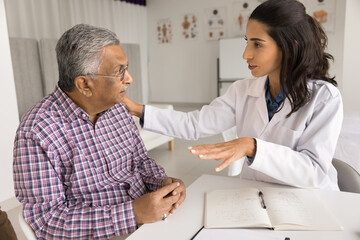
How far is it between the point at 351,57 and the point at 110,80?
4150mm

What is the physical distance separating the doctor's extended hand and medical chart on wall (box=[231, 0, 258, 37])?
5376 millimetres

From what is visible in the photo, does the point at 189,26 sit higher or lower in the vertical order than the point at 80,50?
higher

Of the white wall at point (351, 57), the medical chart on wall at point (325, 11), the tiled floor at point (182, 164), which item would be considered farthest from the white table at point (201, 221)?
the medical chart on wall at point (325, 11)

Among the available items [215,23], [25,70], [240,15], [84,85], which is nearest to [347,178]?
[84,85]

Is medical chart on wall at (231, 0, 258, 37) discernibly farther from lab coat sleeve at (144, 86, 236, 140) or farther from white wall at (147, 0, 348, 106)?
lab coat sleeve at (144, 86, 236, 140)

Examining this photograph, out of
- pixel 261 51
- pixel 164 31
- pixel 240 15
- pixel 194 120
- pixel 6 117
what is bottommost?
pixel 6 117

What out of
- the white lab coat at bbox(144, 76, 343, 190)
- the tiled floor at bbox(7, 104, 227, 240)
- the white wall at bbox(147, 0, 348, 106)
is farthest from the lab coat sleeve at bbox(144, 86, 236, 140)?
the white wall at bbox(147, 0, 348, 106)

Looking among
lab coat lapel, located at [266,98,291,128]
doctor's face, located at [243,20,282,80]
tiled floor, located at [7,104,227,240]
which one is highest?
doctor's face, located at [243,20,282,80]

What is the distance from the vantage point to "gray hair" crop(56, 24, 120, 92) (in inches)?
39.9

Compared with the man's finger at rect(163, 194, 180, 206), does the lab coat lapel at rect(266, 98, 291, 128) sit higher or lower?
higher

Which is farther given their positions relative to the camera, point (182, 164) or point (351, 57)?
point (351, 57)

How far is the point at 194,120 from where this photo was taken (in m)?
1.49

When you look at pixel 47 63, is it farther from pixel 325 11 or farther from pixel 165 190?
pixel 325 11

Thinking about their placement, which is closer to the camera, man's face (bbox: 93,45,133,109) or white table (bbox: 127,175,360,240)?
white table (bbox: 127,175,360,240)
